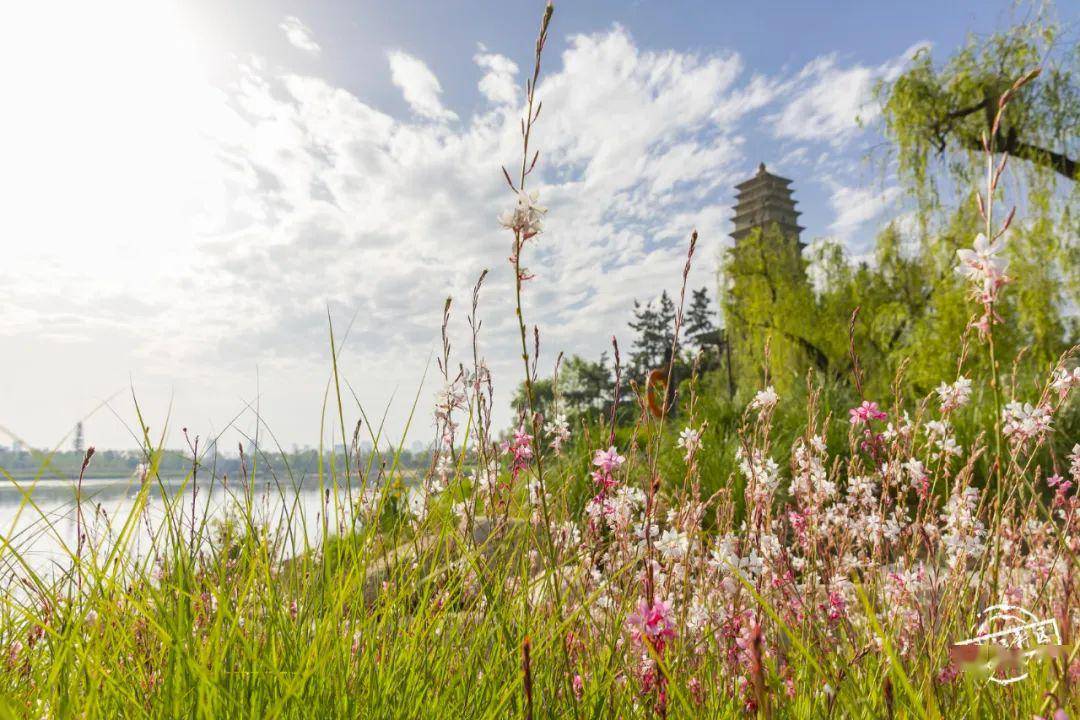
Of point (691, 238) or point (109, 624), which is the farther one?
point (109, 624)

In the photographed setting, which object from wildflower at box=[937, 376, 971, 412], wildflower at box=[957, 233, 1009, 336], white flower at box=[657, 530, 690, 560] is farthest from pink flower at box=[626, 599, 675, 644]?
wildflower at box=[937, 376, 971, 412]

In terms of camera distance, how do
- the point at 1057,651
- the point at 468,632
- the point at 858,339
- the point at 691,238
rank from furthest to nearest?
the point at 858,339
the point at 468,632
the point at 691,238
the point at 1057,651

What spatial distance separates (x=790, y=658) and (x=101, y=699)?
1.79 meters

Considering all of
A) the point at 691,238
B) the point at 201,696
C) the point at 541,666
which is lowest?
the point at 541,666

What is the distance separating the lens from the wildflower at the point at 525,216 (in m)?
1.29

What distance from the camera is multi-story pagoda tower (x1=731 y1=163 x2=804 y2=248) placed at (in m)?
59.6

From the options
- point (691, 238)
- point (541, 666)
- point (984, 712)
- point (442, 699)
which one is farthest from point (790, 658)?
point (691, 238)

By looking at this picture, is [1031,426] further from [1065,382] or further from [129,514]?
[129,514]

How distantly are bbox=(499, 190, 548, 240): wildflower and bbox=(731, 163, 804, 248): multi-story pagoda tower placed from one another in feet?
200

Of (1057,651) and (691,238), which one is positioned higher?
(691,238)

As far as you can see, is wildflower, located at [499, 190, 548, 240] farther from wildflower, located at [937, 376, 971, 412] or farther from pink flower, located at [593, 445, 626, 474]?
wildflower, located at [937, 376, 971, 412]

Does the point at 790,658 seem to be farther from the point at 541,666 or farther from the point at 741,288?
the point at 741,288

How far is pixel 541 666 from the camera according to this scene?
165 cm

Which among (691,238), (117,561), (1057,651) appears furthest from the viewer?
(117,561)
